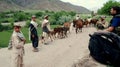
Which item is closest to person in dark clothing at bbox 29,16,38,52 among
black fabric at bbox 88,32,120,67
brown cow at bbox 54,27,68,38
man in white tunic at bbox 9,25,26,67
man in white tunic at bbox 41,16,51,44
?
man in white tunic at bbox 41,16,51,44

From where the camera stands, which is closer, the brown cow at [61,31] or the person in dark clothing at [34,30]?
the person in dark clothing at [34,30]

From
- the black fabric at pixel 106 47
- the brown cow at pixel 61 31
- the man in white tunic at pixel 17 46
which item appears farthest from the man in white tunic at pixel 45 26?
the black fabric at pixel 106 47

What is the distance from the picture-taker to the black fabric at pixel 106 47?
26.8ft

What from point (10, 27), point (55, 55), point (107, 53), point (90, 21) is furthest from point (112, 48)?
point (10, 27)

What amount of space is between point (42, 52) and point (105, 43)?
7293mm

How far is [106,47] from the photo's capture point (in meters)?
8.30

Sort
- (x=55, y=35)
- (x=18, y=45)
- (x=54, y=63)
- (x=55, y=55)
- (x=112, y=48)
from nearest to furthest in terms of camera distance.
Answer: (x=112, y=48) → (x=18, y=45) → (x=54, y=63) → (x=55, y=55) → (x=55, y=35)

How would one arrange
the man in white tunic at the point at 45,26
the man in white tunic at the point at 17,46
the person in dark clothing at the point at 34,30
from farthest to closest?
the man in white tunic at the point at 45,26, the person in dark clothing at the point at 34,30, the man in white tunic at the point at 17,46

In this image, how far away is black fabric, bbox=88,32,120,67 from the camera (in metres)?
8.17

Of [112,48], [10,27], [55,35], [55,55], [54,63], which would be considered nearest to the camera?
[112,48]

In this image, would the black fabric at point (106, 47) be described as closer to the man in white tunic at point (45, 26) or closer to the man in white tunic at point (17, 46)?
the man in white tunic at point (17, 46)

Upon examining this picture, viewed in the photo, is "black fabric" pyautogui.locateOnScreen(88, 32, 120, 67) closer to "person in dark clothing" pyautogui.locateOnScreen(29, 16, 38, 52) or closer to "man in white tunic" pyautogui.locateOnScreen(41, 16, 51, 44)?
"person in dark clothing" pyautogui.locateOnScreen(29, 16, 38, 52)

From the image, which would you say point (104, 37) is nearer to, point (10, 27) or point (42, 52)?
point (42, 52)

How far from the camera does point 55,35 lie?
72.8 ft
